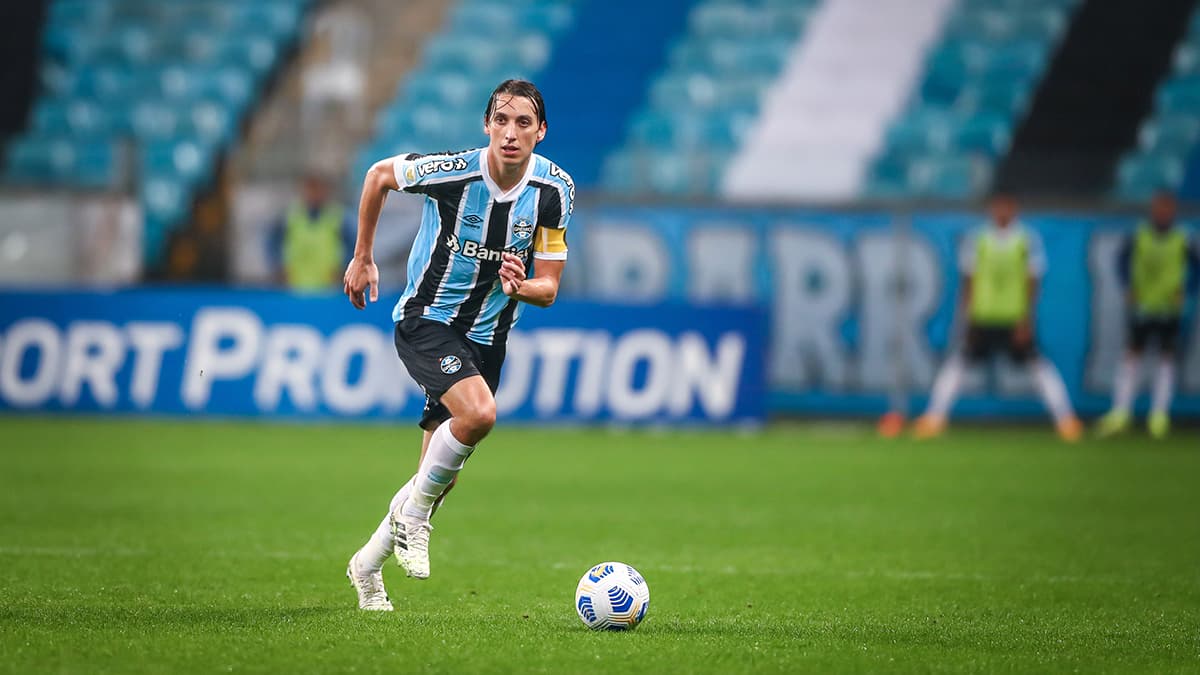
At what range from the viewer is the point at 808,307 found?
60.3ft

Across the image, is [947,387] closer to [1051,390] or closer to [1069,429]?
[1051,390]

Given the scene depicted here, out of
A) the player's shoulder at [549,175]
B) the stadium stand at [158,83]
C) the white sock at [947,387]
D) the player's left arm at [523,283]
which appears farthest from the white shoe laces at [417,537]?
the stadium stand at [158,83]

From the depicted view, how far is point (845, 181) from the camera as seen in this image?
19766mm

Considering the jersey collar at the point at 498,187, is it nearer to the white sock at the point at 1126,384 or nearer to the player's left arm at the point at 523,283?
the player's left arm at the point at 523,283

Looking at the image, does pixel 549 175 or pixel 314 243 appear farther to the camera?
pixel 314 243

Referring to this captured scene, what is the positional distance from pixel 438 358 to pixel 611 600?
122 cm

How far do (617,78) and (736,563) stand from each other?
642 inches

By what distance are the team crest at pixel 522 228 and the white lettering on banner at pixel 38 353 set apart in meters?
11.1

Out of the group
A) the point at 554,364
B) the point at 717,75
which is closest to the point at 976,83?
the point at 717,75

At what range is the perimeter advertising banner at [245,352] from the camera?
16516 millimetres

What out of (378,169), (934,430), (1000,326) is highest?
(378,169)

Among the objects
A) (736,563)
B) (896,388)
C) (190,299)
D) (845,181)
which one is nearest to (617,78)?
(845,181)

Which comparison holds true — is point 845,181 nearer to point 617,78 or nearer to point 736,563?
point 617,78

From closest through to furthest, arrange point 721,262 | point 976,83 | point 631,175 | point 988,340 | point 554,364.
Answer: point 554,364 < point 988,340 < point 721,262 < point 631,175 < point 976,83
